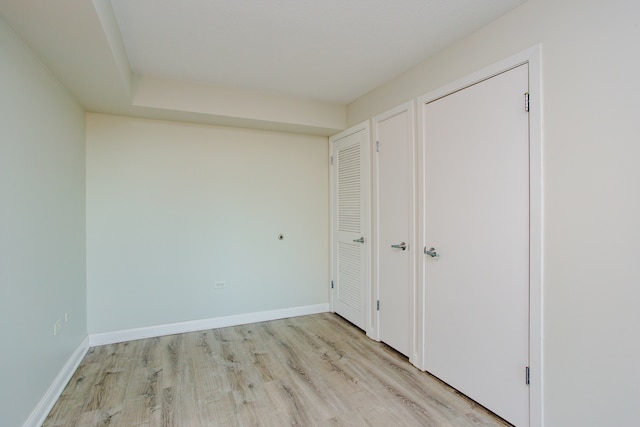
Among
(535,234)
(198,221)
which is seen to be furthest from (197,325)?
(535,234)

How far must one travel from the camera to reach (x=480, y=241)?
81.6 inches

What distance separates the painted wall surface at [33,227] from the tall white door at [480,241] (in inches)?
102

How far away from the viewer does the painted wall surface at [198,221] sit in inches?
120

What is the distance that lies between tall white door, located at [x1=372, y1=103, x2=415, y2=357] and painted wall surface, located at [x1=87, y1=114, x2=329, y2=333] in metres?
1.06

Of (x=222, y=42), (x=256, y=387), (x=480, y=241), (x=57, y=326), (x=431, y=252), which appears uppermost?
(x=222, y=42)

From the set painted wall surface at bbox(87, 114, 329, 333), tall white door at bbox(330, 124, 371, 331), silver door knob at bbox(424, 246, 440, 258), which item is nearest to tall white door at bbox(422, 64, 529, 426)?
silver door knob at bbox(424, 246, 440, 258)

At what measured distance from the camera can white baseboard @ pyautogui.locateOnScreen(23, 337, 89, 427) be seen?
1.86 metres

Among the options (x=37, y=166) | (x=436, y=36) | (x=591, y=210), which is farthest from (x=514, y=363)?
(x=37, y=166)

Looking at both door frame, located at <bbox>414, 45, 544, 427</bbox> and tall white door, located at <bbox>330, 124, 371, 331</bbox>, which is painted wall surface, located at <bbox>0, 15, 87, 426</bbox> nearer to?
tall white door, located at <bbox>330, 124, 371, 331</bbox>

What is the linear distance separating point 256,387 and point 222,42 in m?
2.50

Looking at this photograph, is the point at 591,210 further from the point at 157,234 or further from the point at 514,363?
the point at 157,234

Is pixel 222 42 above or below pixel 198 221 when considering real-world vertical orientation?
above

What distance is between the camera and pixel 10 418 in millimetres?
1610

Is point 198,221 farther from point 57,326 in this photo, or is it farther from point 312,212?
point 57,326
